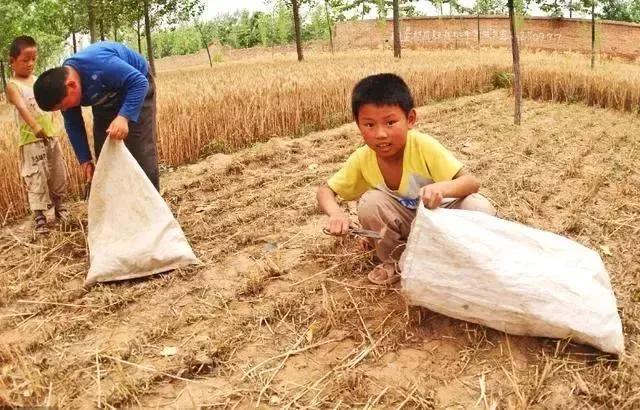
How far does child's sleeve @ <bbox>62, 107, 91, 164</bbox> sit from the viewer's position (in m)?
3.37

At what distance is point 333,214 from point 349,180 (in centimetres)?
32

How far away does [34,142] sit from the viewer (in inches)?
151

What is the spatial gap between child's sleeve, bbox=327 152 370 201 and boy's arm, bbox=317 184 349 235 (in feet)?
0.16

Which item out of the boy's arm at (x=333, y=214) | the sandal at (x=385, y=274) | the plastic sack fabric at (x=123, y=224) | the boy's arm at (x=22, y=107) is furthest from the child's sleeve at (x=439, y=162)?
the boy's arm at (x=22, y=107)

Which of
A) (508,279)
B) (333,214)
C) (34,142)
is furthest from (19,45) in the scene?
(508,279)

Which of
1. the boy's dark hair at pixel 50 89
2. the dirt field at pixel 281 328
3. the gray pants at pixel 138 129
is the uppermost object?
the boy's dark hair at pixel 50 89

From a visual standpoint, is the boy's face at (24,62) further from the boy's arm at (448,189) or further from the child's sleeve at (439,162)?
the boy's arm at (448,189)

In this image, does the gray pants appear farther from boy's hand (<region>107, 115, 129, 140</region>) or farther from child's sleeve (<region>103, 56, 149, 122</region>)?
boy's hand (<region>107, 115, 129, 140</region>)

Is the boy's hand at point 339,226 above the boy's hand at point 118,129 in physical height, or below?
below

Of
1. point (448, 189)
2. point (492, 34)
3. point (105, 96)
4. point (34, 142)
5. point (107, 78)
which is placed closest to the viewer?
point (448, 189)

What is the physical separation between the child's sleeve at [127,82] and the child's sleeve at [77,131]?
0.37 metres

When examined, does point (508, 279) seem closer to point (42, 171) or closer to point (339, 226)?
point (339, 226)

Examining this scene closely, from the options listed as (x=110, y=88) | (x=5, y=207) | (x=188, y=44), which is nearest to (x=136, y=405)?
(x=110, y=88)

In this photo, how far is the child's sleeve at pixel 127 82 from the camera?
10.3 feet
